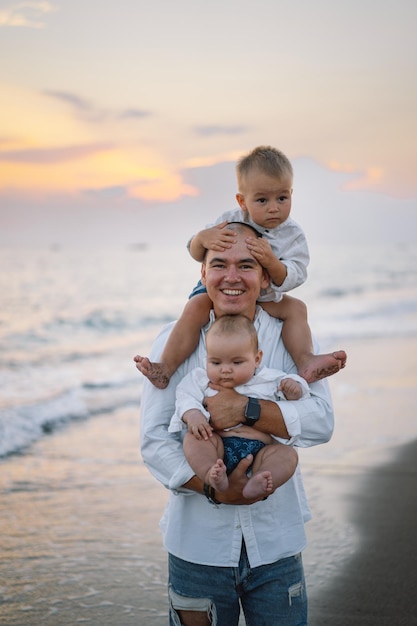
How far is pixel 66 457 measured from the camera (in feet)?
24.3

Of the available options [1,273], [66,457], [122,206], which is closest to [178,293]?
[122,206]

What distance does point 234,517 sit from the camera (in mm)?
2746

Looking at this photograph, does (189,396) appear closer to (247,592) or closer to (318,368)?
(318,368)

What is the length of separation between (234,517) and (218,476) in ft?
1.06

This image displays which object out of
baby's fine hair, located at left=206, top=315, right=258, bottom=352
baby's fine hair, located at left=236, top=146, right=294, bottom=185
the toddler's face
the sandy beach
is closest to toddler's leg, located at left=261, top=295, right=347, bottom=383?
baby's fine hair, located at left=206, top=315, right=258, bottom=352

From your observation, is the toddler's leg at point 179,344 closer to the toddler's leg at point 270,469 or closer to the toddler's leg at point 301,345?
the toddler's leg at point 301,345

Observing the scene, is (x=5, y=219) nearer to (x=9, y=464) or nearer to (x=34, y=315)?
(x=34, y=315)

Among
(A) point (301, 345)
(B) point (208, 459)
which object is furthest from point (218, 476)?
(A) point (301, 345)

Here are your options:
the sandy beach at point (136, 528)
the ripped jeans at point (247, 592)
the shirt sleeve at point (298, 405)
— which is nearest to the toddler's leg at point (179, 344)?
the shirt sleeve at point (298, 405)

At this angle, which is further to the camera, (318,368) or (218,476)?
(318,368)

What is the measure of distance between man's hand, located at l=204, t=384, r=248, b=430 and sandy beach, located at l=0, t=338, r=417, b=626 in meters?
1.92

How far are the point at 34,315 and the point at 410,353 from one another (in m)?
13.3

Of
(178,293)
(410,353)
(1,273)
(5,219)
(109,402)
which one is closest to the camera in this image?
(109,402)

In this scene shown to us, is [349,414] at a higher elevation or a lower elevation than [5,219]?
lower
